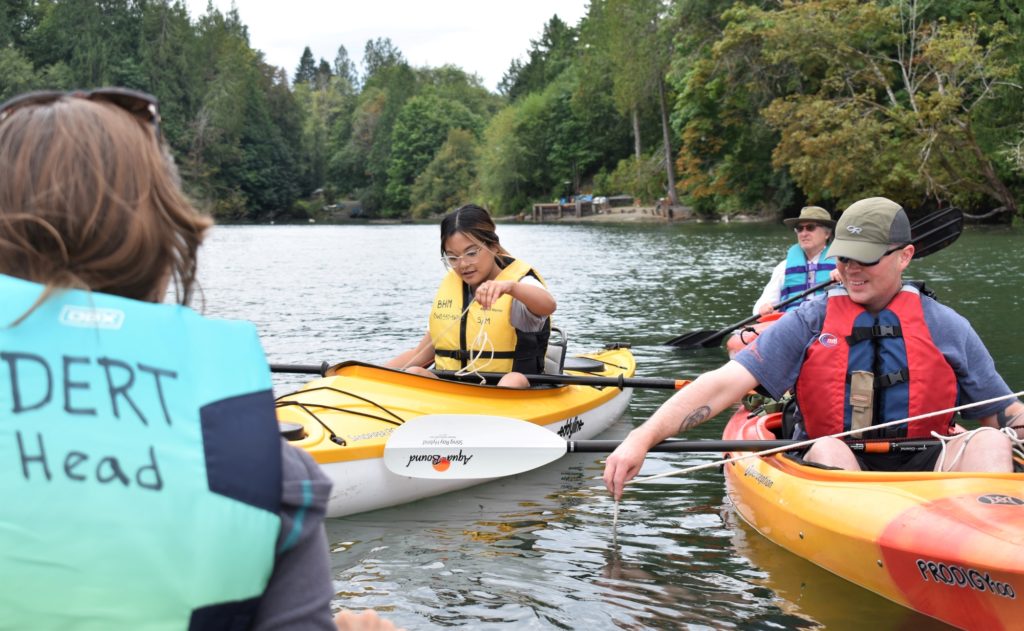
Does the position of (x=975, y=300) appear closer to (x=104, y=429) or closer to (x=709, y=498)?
(x=709, y=498)

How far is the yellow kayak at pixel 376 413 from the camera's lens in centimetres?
491

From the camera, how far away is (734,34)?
34.8 meters

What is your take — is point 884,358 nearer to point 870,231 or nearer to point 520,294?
point 870,231

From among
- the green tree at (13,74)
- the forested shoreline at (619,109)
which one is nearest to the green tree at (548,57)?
the forested shoreline at (619,109)

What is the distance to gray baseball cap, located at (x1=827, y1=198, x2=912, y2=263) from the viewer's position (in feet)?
12.4

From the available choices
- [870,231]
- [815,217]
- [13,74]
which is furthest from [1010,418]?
[13,74]

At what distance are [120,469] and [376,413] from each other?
13.8 feet

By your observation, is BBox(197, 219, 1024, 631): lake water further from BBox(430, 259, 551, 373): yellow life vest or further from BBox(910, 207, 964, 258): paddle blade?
BBox(910, 207, 964, 258): paddle blade

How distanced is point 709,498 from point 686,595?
4.64 ft

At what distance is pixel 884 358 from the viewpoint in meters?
3.94

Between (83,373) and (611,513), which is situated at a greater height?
(83,373)

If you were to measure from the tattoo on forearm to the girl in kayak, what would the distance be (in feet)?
6.98

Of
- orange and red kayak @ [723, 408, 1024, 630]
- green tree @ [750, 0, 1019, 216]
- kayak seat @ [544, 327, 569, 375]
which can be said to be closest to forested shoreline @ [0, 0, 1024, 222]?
green tree @ [750, 0, 1019, 216]

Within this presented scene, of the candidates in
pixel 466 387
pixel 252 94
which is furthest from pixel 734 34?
pixel 252 94
